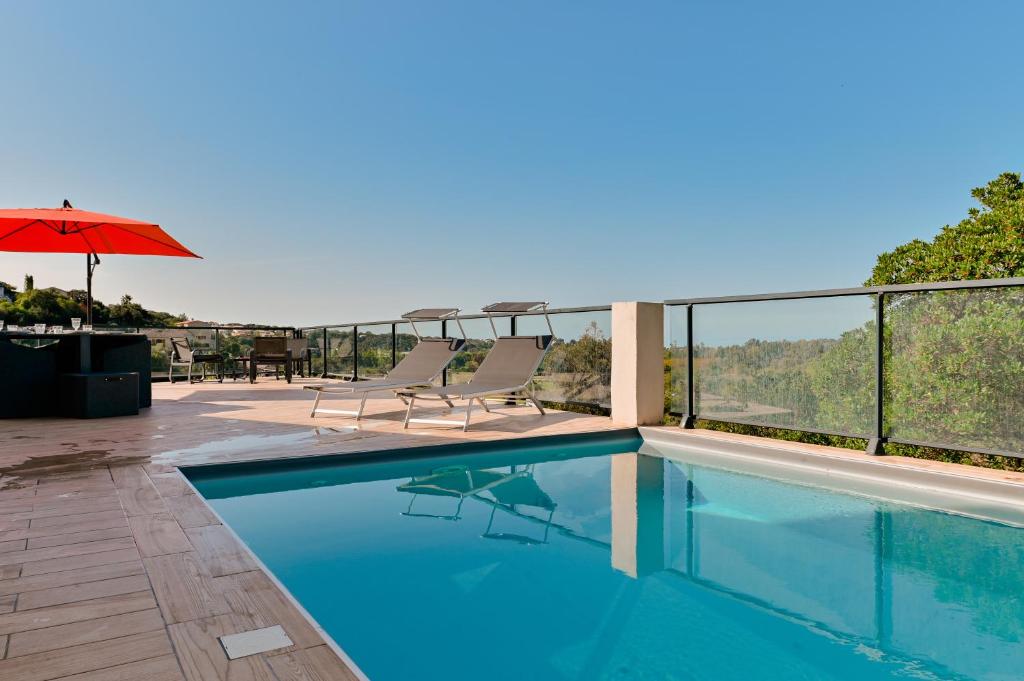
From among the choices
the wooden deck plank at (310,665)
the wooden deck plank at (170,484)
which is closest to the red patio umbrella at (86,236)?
the wooden deck plank at (170,484)

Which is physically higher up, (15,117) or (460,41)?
(460,41)

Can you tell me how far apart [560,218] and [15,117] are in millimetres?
12671

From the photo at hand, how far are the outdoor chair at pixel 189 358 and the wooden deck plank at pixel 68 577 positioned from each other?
10.1 m

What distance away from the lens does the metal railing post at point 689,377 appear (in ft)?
18.7

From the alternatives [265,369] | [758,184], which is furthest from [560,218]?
[265,369]

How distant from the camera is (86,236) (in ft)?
25.2

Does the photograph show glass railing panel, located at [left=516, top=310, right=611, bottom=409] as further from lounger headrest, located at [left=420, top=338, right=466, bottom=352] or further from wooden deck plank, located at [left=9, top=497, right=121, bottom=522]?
wooden deck plank, located at [left=9, top=497, right=121, bottom=522]

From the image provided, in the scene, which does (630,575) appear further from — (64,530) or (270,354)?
(270,354)

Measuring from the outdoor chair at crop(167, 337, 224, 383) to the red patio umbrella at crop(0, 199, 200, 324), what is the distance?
3.43 meters

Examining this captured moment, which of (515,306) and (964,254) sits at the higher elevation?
(964,254)

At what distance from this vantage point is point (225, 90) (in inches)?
441

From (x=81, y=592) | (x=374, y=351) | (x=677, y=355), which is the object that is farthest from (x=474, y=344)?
(x=81, y=592)

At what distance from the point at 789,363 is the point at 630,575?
2876mm

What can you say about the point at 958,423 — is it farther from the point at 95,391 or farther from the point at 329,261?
the point at 329,261
